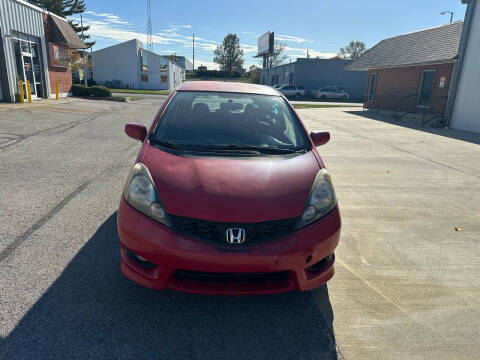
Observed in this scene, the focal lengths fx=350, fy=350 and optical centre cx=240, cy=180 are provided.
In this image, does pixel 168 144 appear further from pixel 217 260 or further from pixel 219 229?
pixel 217 260

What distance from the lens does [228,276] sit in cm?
241

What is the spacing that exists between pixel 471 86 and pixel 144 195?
52.6 feet

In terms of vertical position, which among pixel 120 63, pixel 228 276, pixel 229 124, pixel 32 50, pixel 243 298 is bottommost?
pixel 243 298

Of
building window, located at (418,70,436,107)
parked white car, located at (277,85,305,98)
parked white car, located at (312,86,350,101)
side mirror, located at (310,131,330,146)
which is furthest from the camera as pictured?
parked white car, located at (277,85,305,98)

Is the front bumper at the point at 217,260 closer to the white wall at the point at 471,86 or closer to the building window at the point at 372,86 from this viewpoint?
the white wall at the point at 471,86

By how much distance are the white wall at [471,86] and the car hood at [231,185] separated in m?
14.5

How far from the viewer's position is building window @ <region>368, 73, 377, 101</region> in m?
26.5

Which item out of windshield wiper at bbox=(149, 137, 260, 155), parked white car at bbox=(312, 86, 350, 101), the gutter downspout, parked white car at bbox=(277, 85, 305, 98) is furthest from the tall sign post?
windshield wiper at bbox=(149, 137, 260, 155)

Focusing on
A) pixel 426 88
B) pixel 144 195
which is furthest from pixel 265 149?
pixel 426 88

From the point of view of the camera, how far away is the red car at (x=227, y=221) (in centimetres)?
236

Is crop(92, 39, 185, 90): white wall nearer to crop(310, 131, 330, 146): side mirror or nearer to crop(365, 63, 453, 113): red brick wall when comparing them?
crop(365, 63, 453, 113): red brick wall

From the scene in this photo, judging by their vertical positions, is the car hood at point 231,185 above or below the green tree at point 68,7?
below

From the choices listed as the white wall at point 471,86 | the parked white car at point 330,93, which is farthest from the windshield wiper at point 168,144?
the parked white car at point 330,93

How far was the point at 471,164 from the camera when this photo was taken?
839 cm
